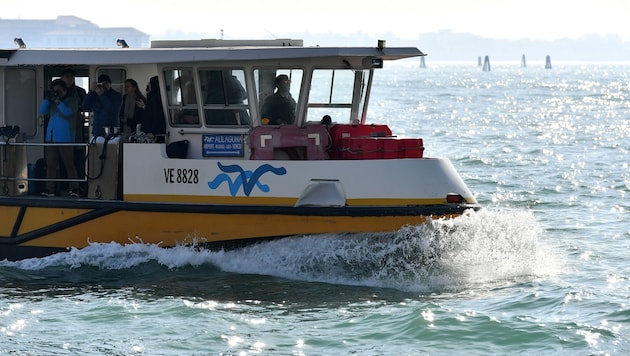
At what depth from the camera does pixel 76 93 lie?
1444 centimetres

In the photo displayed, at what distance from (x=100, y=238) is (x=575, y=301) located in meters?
5.50

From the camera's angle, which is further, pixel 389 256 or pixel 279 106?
pixel 279 106

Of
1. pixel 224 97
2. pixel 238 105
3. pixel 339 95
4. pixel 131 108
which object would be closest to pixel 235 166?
pixel 238 105

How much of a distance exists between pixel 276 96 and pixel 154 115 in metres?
1.52

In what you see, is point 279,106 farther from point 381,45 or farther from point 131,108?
point 131,108

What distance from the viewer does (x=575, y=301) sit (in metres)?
12.4

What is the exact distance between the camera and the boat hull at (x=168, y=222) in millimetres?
12828

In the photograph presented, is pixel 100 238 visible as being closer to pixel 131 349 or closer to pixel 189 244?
pixel 189 244

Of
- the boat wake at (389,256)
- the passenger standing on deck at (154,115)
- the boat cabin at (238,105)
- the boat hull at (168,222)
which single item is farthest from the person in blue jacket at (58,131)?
the boat wake at (389,256)

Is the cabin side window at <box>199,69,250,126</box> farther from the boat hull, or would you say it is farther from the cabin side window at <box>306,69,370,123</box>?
the boat hull

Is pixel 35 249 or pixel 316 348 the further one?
pixel 35 249

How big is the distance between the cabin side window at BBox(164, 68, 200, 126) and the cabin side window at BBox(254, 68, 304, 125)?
0.80 m

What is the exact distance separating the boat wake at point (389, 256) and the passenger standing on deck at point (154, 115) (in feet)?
4.61

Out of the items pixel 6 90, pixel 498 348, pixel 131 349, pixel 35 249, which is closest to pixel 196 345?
pixel 131 349
